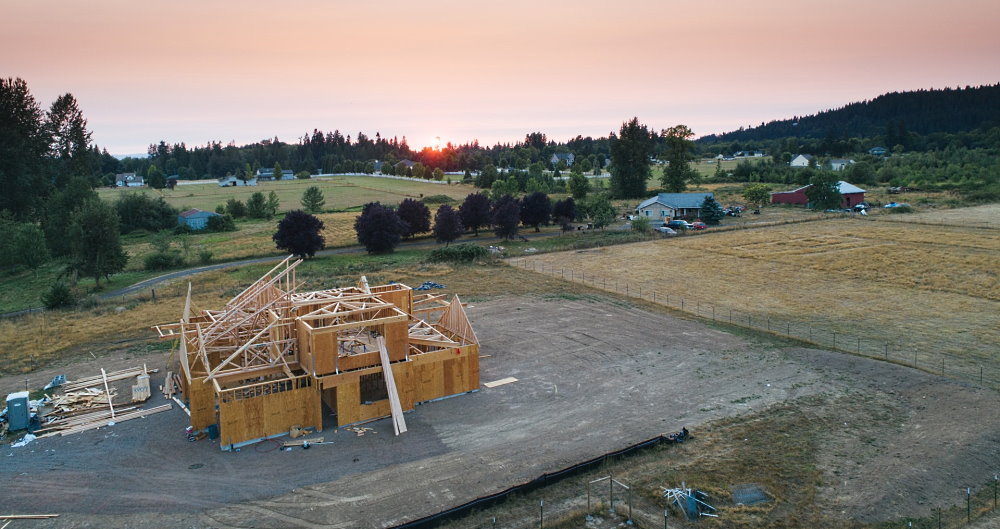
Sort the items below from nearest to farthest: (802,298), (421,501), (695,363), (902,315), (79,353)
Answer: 1. (421,501)
2. (695,363)
3. (79,353)
4. (902,315)
5. (802,298)

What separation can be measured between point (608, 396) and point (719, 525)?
8.18 metres

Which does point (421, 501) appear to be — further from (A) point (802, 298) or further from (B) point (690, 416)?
(A) point (802, 298)

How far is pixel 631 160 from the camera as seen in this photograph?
90.4 meters

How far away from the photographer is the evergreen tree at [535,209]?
6456cm

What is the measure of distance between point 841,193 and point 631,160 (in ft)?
91.1

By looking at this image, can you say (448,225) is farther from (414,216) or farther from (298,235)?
(298,235)

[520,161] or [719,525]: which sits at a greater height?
[520,161]

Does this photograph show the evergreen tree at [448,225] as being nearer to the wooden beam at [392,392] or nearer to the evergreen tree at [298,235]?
the evergreen tree at [298,235]

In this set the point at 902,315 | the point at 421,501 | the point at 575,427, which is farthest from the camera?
the point at 902,315

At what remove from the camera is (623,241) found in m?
57.8

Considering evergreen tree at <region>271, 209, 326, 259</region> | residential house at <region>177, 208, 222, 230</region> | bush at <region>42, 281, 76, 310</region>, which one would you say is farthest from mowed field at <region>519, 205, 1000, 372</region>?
residential house at <region>177, 208, 222, 230</region>

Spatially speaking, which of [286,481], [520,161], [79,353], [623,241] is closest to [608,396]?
[286,481]

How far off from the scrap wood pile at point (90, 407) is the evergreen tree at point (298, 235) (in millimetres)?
26864

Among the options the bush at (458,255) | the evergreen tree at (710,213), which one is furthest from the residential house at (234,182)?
the evergreen tree at (710,213)
